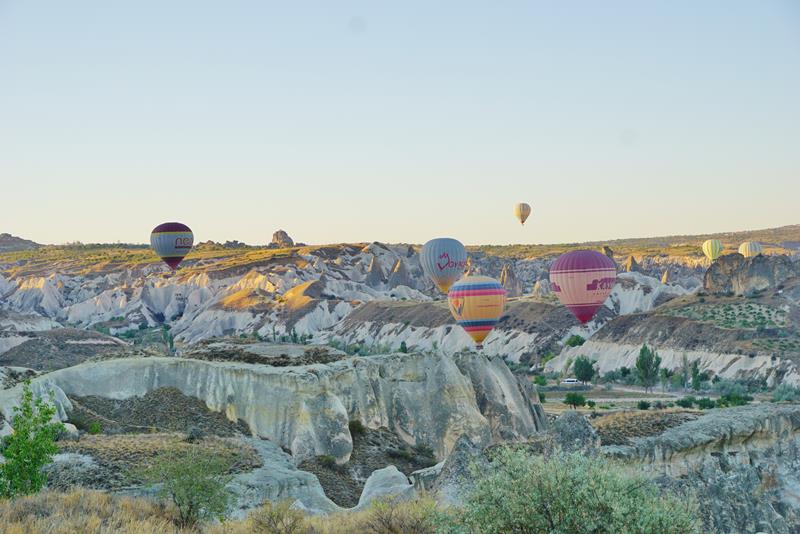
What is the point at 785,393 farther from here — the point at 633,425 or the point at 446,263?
the point at 633,425

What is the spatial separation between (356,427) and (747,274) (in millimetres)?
69863

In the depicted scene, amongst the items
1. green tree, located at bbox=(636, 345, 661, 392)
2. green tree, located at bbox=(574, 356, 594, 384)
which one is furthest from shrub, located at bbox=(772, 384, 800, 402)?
green tree, located at bbox=(574, 356, 594, 384)

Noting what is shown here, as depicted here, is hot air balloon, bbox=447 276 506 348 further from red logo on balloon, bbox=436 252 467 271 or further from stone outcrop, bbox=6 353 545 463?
stone outcrop, bbox=6 353 545 463

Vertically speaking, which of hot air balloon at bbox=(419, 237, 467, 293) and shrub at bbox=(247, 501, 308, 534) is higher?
hot air balloon at bbox=(419, 237, 467, 293)

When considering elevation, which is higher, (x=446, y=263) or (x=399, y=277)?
(x=446, y=263)

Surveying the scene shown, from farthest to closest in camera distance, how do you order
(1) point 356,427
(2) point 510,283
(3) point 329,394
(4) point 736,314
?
(2) point 510,283 < (4) point 736,314 < (1) point 356,427 < (3) point 329,394

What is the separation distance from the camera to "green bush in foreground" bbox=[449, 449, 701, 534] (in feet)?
46.5

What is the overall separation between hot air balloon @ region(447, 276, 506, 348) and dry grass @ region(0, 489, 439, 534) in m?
47.7

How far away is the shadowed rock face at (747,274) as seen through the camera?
98938mm

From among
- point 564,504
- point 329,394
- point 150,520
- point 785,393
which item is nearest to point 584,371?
point 785,393

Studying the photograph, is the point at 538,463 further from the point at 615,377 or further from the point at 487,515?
the point at 615,377

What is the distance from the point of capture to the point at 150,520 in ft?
60.7

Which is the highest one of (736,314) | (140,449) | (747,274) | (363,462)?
(747,274)

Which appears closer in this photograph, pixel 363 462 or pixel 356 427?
pixel 363 462
